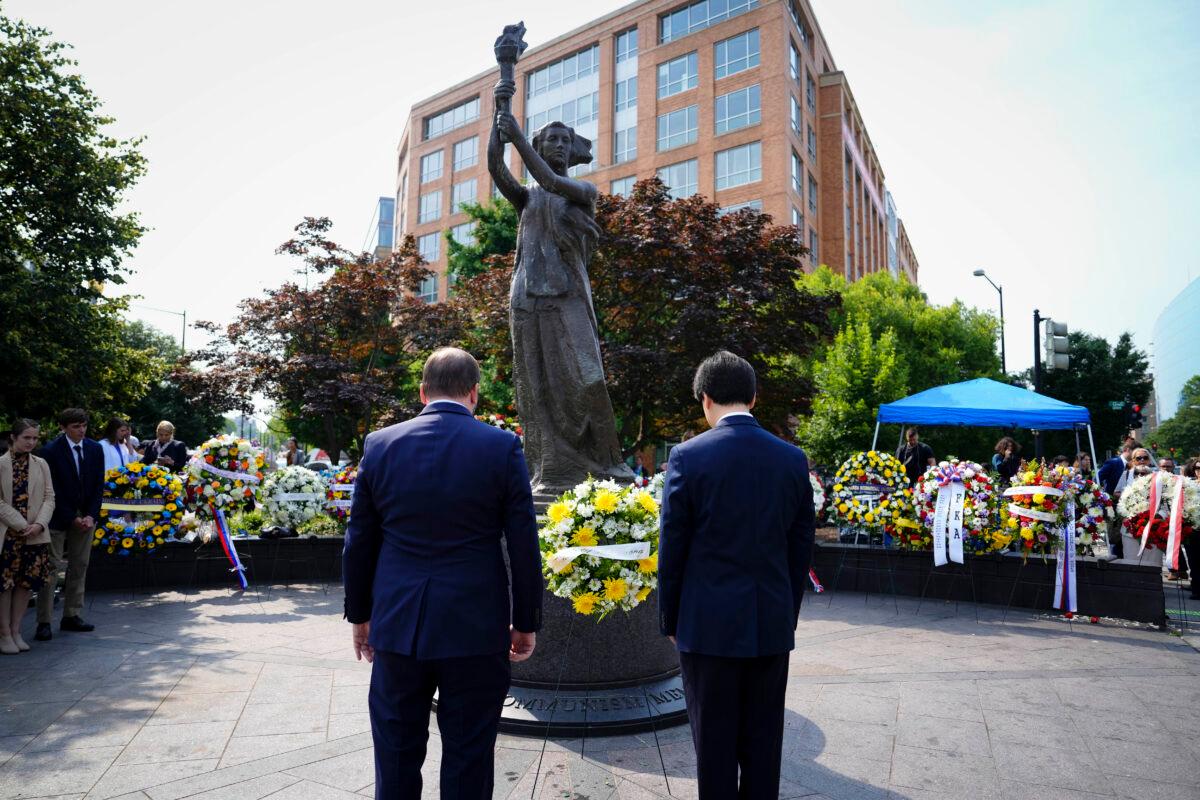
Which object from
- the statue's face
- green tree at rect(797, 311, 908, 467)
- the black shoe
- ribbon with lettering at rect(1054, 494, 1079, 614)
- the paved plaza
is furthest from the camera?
green tree at rect(797, 311, 908, 467)

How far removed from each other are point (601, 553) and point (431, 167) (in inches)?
2017

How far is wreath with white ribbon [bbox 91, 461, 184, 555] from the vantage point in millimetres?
8484

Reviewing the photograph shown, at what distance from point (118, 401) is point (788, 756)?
69.3 feet

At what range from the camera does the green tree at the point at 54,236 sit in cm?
1574

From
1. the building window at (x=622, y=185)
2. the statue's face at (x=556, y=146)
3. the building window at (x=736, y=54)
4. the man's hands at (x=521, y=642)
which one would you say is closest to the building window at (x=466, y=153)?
the building window at (x=622, y=185)

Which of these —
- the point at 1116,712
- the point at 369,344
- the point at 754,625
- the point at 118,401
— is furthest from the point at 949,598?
the point at 118,401

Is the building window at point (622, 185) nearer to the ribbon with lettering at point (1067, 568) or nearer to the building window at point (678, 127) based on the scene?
the building window at point (678, 127)

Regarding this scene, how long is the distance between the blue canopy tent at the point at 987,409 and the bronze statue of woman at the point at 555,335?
28.3ft

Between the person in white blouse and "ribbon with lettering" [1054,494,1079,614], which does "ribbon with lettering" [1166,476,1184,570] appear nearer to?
"ribbon with lettering" [1054,494,1079,614]

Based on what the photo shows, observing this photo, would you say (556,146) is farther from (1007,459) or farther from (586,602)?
(1007,459)

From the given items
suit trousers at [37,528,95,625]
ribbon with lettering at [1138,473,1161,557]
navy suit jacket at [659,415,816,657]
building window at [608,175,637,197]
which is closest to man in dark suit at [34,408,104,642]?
suit trousers at [37,528,95,625]

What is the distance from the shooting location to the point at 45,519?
623cm

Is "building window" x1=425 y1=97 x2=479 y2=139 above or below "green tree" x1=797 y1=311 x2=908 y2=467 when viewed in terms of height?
above

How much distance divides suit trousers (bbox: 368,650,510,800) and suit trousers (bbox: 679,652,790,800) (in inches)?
28.7
